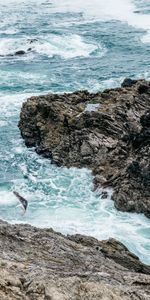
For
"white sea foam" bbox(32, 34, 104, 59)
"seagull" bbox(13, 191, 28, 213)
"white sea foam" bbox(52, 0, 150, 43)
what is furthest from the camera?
"white sea foam" bbox(52, 0, 150, 43)

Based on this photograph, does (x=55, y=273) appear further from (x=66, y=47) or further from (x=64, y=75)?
(x=66, y=47)

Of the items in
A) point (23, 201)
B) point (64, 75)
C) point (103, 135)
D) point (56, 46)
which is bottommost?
point (56, 46)

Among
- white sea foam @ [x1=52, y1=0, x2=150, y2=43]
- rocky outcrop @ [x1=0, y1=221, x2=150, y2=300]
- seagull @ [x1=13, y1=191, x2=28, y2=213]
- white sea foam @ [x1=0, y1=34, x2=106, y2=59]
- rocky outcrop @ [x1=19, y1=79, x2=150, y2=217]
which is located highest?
rocky outcrop @ [x1=0, y1=221, x2=150, y2=300]

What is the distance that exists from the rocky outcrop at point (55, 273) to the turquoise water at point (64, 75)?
9.07 meters

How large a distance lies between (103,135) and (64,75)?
59.5ft

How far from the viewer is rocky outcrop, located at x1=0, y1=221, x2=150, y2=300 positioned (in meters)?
8.41

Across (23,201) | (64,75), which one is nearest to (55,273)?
(23,201)

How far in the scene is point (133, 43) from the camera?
5641 centimetres

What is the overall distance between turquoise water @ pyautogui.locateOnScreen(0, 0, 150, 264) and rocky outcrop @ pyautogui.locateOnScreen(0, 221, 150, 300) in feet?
29.8

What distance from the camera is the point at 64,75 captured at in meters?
46.0

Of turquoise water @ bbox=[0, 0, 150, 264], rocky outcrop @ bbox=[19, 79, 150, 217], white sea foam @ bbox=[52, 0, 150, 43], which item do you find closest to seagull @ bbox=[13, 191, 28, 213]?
turquoise water @ bbox=[0, 0, 150, 264]

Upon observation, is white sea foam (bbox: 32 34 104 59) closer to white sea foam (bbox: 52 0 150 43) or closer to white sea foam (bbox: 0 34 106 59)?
Answer: white sea foam (bbox: 0 34 106 59)

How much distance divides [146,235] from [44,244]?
11.0 metres

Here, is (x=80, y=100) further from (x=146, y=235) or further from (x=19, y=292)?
(x=19, y=292)
